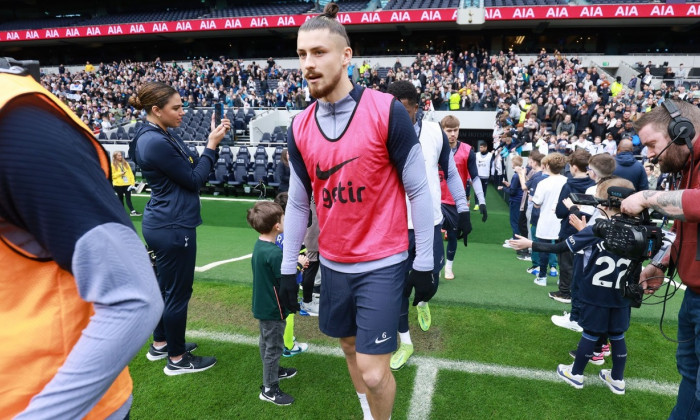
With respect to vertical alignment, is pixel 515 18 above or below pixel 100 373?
above

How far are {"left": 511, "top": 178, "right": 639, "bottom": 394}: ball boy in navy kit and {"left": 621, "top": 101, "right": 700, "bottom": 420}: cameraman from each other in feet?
2.63

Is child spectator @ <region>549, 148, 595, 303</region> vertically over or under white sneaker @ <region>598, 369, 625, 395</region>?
over

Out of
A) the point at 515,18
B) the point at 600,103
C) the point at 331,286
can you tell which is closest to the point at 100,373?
the point at 331,286

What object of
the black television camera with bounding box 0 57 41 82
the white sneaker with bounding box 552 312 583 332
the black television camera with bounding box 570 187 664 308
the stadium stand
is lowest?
the white sneaker with bounding box 552 312 583 332

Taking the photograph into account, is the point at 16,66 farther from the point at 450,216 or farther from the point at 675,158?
the point at 450,216

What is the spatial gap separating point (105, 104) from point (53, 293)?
2802 centimetres

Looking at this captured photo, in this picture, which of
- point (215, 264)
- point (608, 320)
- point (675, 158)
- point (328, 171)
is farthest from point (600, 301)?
point (215, 264)

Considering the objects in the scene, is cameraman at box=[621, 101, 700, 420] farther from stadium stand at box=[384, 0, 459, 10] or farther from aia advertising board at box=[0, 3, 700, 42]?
stadium stand at box=[384, 0, 459, 10]

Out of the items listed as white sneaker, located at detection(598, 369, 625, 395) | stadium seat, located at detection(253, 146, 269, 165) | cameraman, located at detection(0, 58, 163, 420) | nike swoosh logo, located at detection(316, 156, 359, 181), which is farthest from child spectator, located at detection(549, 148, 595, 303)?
stadium seat, located at detection(253, 146, 269, 165)

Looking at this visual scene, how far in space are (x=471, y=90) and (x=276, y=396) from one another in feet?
62.9

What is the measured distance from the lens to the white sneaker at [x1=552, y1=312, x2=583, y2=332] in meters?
4.34

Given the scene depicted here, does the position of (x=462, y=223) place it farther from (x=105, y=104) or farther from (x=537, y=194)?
(x=105, y=104)

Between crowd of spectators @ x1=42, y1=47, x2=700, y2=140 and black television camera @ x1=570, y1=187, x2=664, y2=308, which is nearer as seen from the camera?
black television camera @ x1=570, y1=187, x2=664, y2=308

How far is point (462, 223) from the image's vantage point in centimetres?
427
